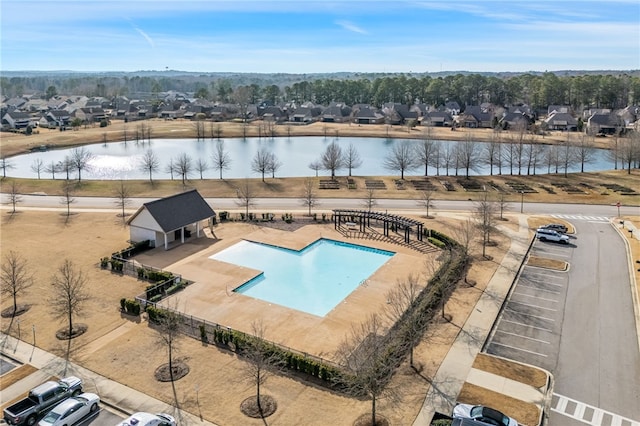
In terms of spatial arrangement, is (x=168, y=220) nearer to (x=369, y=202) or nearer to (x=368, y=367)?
(x=369, y=202)

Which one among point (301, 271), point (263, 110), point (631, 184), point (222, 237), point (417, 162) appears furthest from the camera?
point (263, 110)

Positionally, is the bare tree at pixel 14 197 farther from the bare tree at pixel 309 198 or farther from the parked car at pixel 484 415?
the parked car at pixel 484 415

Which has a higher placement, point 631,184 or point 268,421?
point 631,184

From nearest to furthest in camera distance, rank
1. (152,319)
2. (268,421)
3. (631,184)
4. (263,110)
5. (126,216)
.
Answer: (268,421), (152,319), (126,216), (631,184), (263,110)

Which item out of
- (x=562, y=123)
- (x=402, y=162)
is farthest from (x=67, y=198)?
(x=562, y=123)

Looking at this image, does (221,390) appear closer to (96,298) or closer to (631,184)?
(96,298)

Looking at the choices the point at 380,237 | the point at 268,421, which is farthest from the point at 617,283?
the point at 268,421

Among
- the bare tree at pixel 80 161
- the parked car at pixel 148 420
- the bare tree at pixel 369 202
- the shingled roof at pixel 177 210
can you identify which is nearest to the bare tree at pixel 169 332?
the parked car at pixel 148 420
